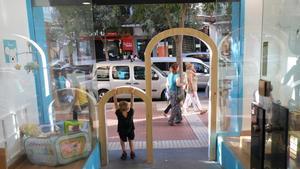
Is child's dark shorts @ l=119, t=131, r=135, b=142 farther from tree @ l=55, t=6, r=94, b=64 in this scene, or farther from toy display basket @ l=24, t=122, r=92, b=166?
tree @ l=55, t=6, r=94, b=64

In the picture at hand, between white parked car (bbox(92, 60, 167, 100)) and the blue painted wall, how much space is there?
5980 mm

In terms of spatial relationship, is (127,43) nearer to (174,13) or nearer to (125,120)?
(174,13)

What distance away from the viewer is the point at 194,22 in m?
15.8

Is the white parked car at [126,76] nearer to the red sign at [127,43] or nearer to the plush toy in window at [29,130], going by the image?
the plush toy in window at [29,130]

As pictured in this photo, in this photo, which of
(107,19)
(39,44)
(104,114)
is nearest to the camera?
(39,44)

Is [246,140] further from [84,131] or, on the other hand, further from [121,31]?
[121,31]

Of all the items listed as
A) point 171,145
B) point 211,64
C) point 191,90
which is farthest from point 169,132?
point 211,64

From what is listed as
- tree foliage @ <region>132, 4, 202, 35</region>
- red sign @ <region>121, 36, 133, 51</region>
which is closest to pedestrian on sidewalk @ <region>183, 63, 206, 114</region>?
tree foliage @ <region>132, 4, 202, 35</region>

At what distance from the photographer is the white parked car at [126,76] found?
11.5m

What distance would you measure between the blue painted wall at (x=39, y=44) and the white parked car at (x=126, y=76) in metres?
5.98

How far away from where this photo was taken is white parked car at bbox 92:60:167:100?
11508mm

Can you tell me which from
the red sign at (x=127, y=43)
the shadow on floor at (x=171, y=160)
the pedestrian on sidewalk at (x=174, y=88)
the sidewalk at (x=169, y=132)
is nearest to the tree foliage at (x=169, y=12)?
the pedestrian on sidewalk at (x=174, y=88)

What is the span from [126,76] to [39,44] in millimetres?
6258

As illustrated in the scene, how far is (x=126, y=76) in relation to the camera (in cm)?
1158
